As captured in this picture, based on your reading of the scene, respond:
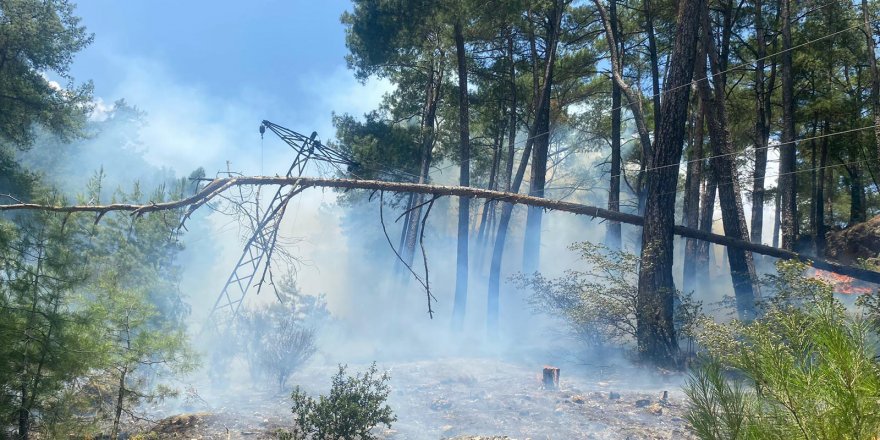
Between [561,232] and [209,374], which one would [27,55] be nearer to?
[209,374]

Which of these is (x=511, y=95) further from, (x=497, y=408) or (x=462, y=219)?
(x=497, y=408)

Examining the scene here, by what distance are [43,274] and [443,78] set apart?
17.9 m

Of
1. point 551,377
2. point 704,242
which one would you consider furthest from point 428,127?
point 551,377

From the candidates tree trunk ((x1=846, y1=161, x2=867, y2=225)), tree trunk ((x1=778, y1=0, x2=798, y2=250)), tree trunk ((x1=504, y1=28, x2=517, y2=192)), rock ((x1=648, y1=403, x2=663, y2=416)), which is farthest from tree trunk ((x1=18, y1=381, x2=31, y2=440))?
tree trunk ((x1=846, y1=161, x2=867, y2=225))

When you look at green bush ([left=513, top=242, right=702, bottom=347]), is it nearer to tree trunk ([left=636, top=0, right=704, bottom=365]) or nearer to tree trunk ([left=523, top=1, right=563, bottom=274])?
tree trunk ([left=636, top=0, right=704, bottom=365])

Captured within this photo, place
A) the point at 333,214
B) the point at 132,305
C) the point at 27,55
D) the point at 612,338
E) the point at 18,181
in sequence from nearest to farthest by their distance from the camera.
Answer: the point at 132,305, the point at 612,338, the point at 18,181, the point at 27,55, the point at 333,214

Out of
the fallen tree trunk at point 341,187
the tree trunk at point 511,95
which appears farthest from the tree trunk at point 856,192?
the tree trunk at point 511,95

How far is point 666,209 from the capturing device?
12297mm

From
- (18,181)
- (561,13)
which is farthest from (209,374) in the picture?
(561,13)

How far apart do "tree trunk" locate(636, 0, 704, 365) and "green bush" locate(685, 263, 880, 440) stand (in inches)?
351

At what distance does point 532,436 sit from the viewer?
27.5ft

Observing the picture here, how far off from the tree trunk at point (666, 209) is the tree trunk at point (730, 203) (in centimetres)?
211

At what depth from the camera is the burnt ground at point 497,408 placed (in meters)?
8.63

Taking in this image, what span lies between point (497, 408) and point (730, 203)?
787 cm
